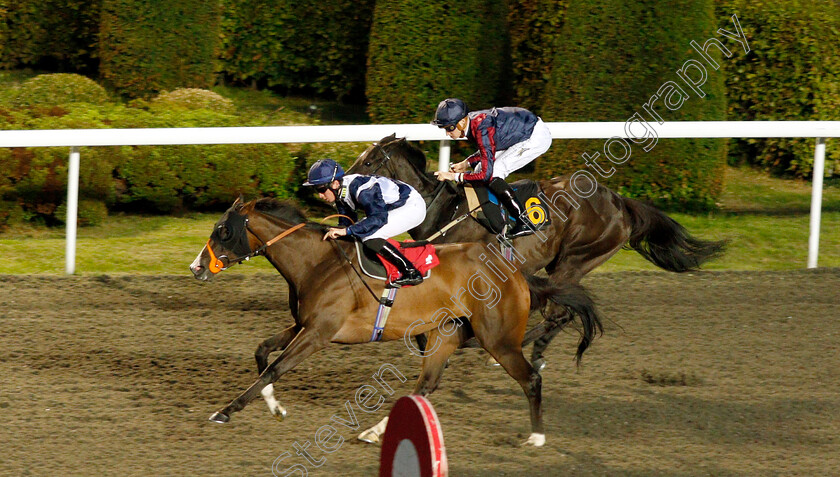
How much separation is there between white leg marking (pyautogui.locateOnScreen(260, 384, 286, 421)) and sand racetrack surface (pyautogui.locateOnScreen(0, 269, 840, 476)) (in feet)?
0.22

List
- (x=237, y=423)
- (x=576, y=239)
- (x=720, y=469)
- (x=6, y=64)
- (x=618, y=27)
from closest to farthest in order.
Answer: (x=720, y=469) < (x=237, y=423) < (x=576, y=239) < (x=618, y=27) < (x=6, y=64)

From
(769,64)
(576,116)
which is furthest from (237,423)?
(769,64)

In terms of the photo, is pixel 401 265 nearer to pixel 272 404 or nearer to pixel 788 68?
pixel 272 404

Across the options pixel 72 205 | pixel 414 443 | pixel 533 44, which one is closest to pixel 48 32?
pixel 72 205

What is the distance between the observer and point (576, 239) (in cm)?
556

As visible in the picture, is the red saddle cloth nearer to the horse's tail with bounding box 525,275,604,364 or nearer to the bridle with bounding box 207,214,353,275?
the bridle with bounding box 207,214,353,275

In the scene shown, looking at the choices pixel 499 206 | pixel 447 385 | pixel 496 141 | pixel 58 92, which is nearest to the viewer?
pixel 447 385

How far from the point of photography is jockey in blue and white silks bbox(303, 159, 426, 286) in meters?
4.34

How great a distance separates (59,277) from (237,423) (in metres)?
2.60

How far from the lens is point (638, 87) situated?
301 inches

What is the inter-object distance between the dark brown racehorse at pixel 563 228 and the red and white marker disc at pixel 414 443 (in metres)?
2.52

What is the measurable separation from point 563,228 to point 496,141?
643mm

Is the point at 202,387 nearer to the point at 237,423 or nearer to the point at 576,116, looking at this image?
the point at 237,423

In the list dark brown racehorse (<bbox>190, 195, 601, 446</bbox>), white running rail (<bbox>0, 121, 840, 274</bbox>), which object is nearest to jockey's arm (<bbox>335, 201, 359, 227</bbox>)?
dark brown racehorse (<bbox>190, 195, 601, 446</bbox>)
